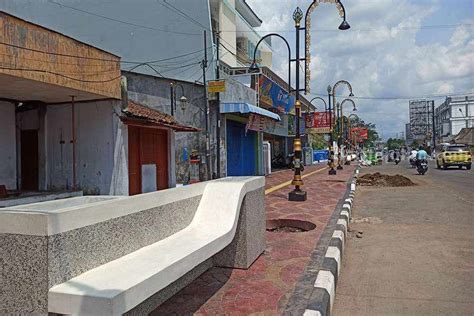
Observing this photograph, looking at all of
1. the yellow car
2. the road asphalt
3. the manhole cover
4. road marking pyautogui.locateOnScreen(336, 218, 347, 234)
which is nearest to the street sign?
the road asphalt

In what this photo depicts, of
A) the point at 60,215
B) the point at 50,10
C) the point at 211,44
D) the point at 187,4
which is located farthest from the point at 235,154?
the point at 60,215

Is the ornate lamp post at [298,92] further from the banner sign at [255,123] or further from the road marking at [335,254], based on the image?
the banner sign at [255,123]

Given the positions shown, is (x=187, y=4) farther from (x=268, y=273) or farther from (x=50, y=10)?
(x=268, y=273)

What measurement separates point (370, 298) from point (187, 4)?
18.0 meters

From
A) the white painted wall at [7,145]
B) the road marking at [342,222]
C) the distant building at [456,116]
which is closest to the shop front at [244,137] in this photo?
the white painted wall at [7,145]

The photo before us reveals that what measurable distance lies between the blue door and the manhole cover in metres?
11.6

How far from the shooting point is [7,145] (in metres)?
10.6

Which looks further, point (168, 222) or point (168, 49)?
point (168, 49)

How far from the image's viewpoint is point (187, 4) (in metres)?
19.5

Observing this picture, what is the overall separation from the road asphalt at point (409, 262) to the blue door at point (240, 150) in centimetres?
1020

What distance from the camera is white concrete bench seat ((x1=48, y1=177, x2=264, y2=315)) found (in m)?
2.33

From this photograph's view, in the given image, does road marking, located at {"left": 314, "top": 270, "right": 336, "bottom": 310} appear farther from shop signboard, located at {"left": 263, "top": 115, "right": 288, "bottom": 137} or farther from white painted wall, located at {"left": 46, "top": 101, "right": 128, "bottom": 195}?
shop signboard, located at {"left": 263, "top": 115, "right": 288, "bottom": 137}

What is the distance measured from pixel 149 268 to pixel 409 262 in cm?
433

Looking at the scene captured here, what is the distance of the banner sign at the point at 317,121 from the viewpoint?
3828 cm
